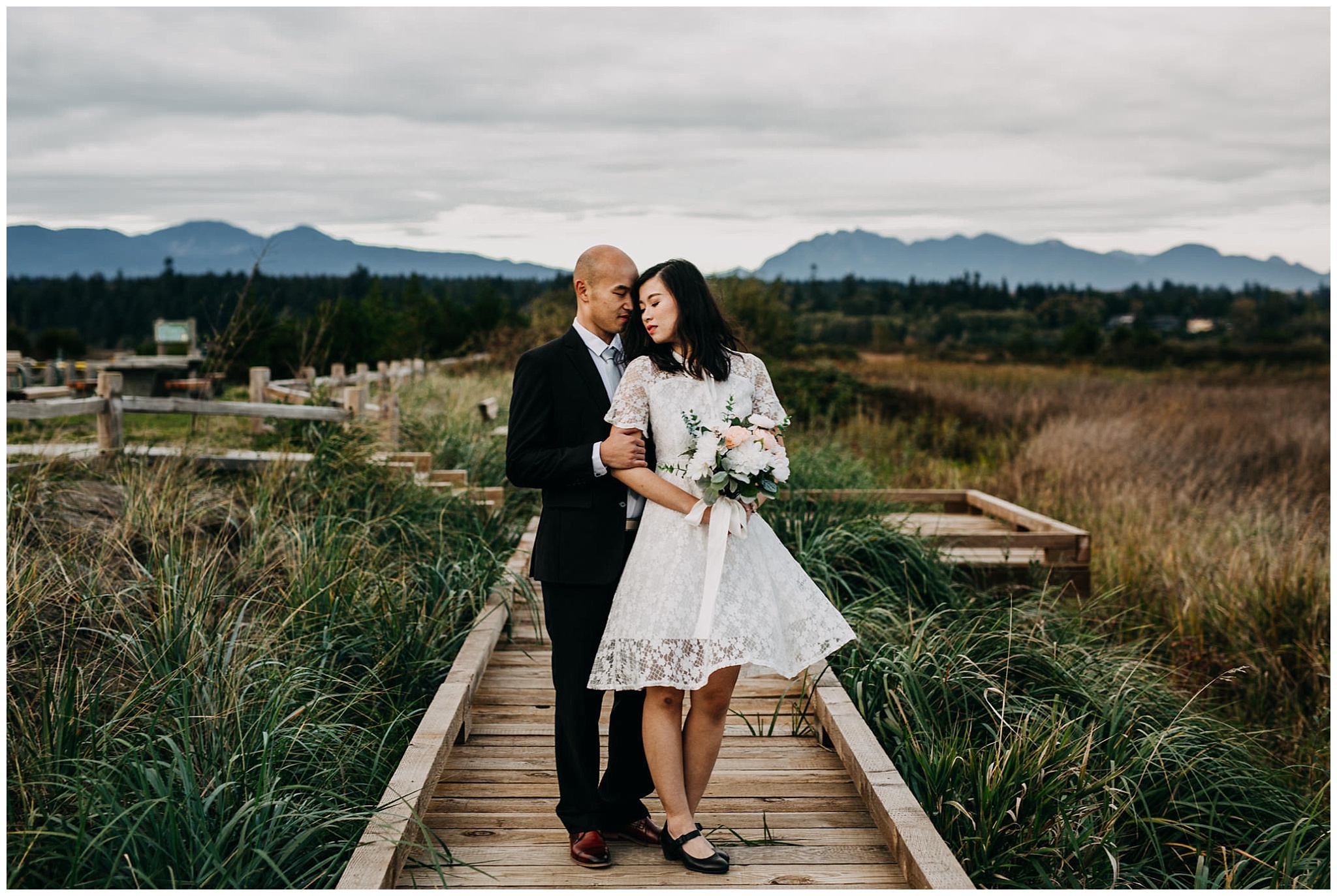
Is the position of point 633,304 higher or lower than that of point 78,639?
higher

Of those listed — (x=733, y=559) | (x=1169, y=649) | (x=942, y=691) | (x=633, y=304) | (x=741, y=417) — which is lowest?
(x=1169, y=649)

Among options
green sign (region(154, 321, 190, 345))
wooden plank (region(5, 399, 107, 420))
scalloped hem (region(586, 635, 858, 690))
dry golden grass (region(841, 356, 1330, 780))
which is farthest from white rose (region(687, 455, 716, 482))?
green sign (region(154, 321, 190, 345))

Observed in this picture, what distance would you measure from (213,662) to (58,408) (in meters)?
5.50

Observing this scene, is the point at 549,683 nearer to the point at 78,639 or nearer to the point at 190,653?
the point at 190,653

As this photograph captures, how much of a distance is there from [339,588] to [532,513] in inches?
161

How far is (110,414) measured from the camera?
8.38 meters

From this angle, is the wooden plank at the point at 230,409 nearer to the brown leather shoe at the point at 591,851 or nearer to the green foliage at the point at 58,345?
the brown leather shoe at the point at 591,851

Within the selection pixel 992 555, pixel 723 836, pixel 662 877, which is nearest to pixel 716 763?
pixel 723 836

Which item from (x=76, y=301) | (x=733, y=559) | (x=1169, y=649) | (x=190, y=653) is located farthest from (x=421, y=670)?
(x=76, y=301)

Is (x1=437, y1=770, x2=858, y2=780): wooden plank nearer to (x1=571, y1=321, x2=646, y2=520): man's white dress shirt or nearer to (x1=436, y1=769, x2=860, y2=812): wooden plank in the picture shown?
(x1=436, y1=769, x2=860, y2=812): wooden plank

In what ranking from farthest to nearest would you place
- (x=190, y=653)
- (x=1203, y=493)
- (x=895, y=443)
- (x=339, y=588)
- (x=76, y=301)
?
(x=76, y=301) → (x=895, y=443) → (x=1203, y=493) → (x=339, y=588) → (x=190, y=653)

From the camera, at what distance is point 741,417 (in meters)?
3.17

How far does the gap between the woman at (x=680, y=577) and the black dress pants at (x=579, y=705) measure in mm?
106

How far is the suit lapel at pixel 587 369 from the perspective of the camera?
11.0 ft
